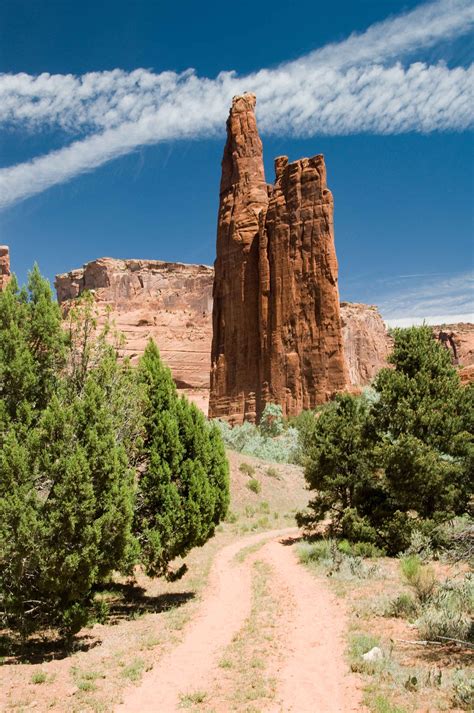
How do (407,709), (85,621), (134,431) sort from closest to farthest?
(407,709) < (85,621) < (134,431)

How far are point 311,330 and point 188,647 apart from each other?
44.2 metres

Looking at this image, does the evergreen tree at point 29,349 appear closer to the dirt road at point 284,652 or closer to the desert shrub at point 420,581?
the dirt road at point 284,652

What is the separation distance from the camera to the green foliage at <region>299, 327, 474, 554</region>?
61.5 ft

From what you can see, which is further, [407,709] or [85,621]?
[85,621]

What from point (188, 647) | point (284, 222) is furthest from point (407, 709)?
point (284, 222)

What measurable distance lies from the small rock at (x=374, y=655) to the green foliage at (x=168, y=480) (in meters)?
5.41

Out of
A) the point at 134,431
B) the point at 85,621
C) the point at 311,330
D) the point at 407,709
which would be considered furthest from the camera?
the point at 311,330

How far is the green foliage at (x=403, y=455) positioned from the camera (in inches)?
738

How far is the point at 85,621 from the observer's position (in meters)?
11.4

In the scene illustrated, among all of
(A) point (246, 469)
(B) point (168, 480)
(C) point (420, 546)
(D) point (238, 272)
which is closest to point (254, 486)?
(A) point (246, 469)

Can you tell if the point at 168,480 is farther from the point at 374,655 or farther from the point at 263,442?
the point at 263,442

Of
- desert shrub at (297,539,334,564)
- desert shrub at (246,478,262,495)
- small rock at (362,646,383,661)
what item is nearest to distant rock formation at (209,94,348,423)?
desert shrub at (246,478,262,495)

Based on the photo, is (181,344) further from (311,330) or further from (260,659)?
(260,659)

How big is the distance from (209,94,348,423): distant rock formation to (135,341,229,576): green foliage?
3790cm
